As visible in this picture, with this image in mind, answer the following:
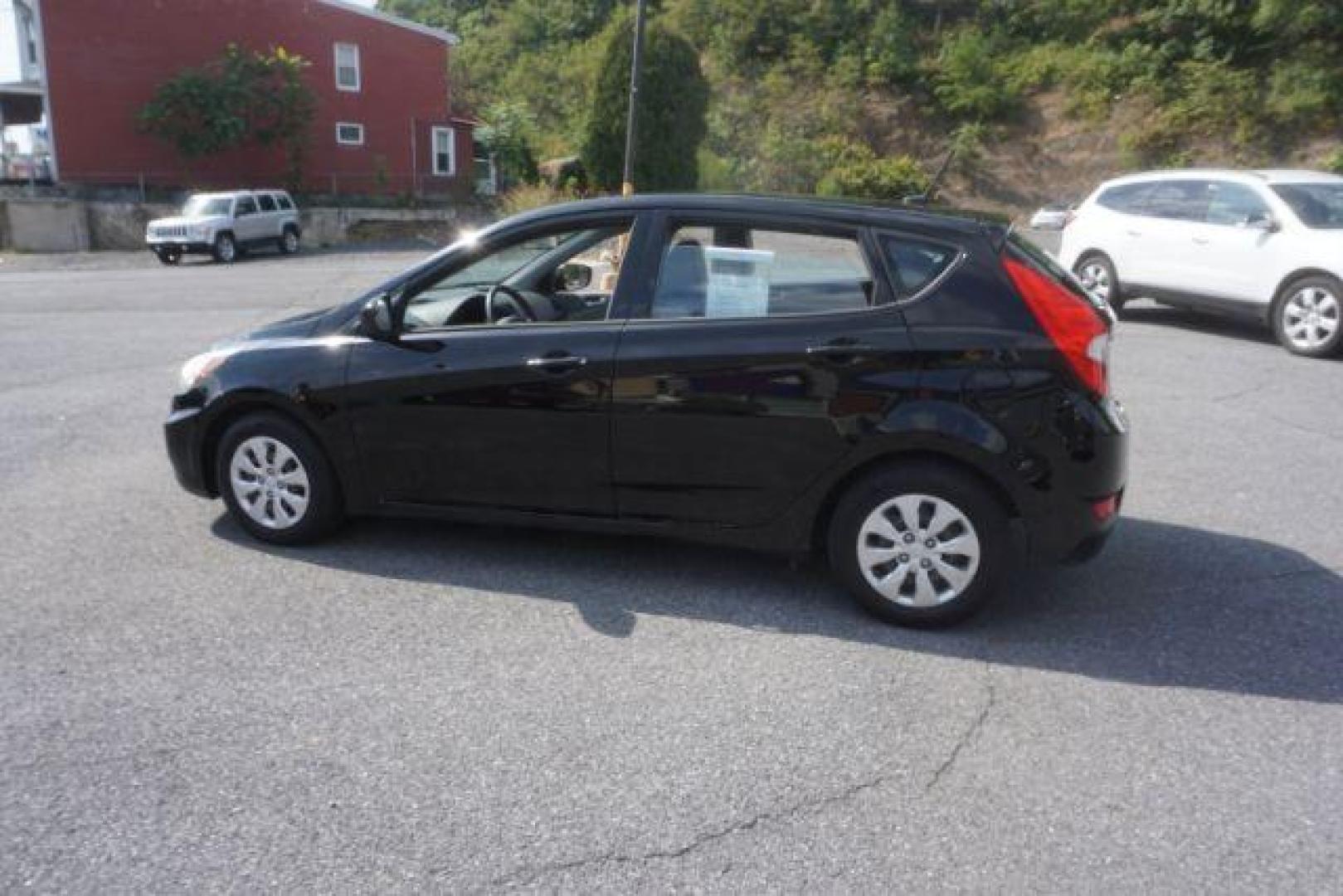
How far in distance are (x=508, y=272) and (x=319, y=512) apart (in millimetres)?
1448

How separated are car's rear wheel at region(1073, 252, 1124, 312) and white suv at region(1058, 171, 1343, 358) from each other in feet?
0.04

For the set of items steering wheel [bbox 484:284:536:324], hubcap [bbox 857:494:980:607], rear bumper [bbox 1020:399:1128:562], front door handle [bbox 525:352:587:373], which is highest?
steering wheel [bbox 484:284:536:324]

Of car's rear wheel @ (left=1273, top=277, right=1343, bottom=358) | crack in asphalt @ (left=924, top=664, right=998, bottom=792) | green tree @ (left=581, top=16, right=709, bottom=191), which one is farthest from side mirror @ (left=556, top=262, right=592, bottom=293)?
green tree @ (left=581, top=16, right=709, bottom=191)

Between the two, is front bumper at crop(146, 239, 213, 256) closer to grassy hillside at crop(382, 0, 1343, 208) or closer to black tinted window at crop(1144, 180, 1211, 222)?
grassy hillside at crop(382, 0, 1343, 208)

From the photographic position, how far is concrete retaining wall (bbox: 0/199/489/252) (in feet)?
99.9

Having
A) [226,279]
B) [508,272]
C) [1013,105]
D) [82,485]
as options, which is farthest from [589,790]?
[1013,105]

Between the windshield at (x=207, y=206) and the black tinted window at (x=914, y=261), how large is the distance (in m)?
26.4

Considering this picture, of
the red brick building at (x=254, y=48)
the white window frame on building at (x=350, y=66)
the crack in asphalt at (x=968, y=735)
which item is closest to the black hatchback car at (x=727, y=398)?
the crack in asphalt at (x=968, y=735)

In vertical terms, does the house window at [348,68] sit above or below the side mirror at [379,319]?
above

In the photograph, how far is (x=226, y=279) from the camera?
20.9 metres

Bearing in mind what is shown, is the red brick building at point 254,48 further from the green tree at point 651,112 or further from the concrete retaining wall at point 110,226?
the green tree at point 651,112

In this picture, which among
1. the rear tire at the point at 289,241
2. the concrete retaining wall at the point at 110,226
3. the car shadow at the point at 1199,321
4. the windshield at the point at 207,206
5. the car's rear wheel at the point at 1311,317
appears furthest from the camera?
the concrete retaining wall at the point at 110,226

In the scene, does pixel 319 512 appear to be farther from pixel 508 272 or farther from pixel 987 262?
pixel 987 262

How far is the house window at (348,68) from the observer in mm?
37344
